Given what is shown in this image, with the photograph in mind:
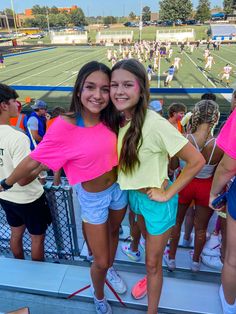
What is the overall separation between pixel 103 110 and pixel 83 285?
1.35 m

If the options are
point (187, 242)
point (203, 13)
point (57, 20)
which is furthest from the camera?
point (57, 20)

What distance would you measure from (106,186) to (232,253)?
90 centimetres

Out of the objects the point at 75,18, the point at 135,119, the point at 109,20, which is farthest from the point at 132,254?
the point at 109,20

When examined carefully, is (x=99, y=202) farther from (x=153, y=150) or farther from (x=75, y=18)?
(x=75, y=18)

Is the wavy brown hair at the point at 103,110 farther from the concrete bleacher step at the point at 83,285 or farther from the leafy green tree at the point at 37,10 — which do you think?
the leafy green tree at the point at 37,10

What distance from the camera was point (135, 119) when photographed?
1.55 metres

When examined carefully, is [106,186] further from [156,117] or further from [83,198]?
[156,117]

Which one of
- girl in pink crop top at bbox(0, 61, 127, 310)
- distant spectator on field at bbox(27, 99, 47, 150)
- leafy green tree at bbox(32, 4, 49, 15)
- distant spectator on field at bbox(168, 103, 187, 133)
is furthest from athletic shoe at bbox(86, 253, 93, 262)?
leafy green tree at bbox(32, 4, 49, 15)

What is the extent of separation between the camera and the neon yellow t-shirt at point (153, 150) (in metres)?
1.51

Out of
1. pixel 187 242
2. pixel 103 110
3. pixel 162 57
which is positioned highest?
pixel 103 110

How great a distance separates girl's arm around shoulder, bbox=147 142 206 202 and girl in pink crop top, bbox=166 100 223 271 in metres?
0.55

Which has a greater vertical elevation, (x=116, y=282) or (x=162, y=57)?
(x=116, y=282)

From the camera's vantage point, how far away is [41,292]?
2.08 meters

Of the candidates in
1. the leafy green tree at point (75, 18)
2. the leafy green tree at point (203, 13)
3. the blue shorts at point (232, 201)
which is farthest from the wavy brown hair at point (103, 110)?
the leafy green tree at point (75, 18)
